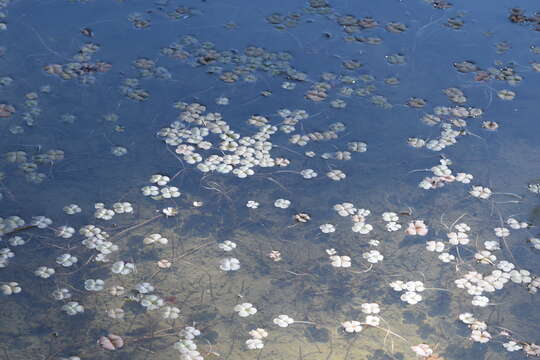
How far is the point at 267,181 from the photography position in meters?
3.31

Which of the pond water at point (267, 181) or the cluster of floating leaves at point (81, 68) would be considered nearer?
the pond water at point (267, 181)

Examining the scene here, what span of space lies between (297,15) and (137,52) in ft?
3.50

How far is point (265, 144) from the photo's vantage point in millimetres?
3480

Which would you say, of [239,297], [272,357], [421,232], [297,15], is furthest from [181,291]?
[297,15]

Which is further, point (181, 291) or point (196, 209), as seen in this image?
point (196, 209)

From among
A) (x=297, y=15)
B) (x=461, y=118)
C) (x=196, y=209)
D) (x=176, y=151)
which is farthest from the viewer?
(x=297, y=15)

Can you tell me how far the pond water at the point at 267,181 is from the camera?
8.79 ft

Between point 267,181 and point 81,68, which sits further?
point 81,68

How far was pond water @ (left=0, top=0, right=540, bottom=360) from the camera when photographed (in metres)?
2.68

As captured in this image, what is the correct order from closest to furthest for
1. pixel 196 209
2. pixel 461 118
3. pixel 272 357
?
pixel 272 357 → pixel 196 209 → pixel 461 118

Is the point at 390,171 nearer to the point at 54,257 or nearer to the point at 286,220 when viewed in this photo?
the point at 286,220

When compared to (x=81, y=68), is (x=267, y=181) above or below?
below

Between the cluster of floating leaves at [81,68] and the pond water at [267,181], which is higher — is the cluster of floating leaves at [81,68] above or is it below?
above

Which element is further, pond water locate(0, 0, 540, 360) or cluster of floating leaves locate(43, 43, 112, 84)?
A: cluster of floating leaves locate(43, 43, 112, 84)
